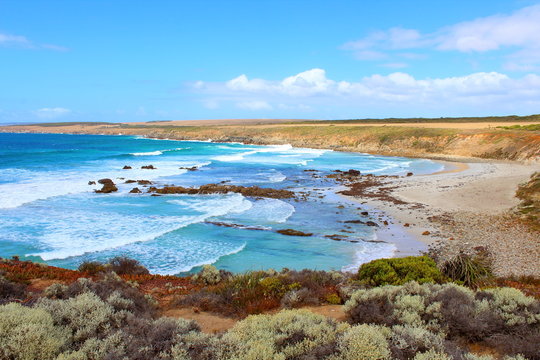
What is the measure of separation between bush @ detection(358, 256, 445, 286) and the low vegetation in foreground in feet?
0.70

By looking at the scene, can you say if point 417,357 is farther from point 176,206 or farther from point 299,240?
point 176,206

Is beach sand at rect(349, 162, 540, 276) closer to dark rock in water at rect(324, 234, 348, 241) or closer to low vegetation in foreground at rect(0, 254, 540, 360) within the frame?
dark rock in water at rect(324, 234, 348, 241)

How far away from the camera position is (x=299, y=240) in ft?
53.2

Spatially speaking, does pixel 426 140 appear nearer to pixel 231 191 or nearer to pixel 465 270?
pixel 231 191

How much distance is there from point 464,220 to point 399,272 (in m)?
11.4

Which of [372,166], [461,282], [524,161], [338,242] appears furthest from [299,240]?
[524,161]

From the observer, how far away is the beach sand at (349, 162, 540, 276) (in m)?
13.4

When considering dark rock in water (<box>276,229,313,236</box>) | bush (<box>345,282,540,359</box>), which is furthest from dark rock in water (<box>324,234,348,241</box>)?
bush (<box>345,282,540,359</box>)

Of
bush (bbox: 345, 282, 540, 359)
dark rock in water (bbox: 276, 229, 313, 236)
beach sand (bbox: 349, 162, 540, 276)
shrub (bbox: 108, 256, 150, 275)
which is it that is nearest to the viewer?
bush (bbox: 345, 282, 540, 359)

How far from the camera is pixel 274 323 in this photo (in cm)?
541

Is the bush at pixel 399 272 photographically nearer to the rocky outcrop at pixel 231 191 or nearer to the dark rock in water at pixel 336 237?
the dark rock in water at pixel 336 237

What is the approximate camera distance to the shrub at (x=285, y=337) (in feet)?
15.0

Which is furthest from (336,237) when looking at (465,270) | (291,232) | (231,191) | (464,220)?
A: (231,191)

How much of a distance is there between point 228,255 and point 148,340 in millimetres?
9379
